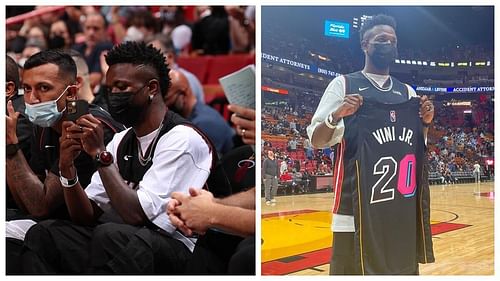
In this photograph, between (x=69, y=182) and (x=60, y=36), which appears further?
(x=60, y=36)

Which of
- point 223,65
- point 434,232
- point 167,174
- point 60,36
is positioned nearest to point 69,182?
point 167,174

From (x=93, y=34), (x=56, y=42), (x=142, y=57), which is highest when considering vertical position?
(x=93, y=34)

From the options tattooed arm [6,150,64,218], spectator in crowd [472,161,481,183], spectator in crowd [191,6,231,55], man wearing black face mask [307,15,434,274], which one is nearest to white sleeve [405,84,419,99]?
man wearing black face mask [307,15,434,274]

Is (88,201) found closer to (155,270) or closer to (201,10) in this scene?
(155,270)

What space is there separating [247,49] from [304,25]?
203 cm

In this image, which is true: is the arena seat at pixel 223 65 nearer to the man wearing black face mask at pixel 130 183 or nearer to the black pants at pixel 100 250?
the man wearing black face mask at pixel 130 183

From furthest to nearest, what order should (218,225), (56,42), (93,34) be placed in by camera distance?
(93,34)
(56,42)
(218,225)

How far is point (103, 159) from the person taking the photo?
9.78 ft

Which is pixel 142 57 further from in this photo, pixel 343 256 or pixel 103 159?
pixel 343 256

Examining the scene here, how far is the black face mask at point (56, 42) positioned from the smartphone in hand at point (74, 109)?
160 cm

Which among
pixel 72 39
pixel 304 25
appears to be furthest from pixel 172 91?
pixel 72 39

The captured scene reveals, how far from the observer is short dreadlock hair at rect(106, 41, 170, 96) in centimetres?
299

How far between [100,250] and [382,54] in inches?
57.4

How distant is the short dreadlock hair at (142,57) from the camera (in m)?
2.99
